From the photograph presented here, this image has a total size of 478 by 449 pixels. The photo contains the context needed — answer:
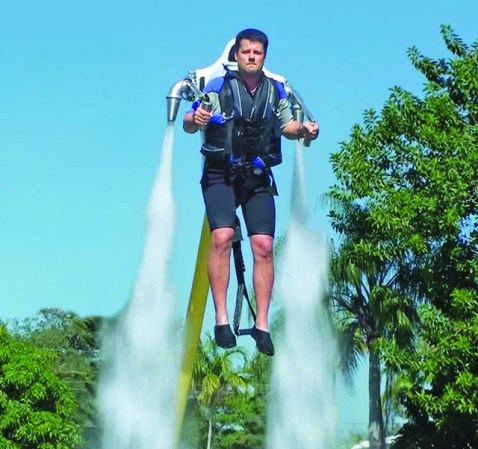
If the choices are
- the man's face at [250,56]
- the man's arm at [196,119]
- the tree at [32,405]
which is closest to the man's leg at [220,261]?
the man's arm at [196,119]

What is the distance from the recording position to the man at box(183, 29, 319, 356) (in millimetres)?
7746

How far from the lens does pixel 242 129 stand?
778 cm

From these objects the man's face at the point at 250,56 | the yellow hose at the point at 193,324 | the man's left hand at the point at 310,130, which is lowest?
the yellow hose at the point at 193,324

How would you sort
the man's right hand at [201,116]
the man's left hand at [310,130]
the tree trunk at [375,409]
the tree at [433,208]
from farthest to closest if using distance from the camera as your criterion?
the tree trunk at [375,409], the tree at [433,208], the man's left hand at [310,130], the man's right hand at [201,116]

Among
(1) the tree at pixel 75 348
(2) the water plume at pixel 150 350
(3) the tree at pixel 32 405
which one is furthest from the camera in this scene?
(1) the tree at pixel 75 348

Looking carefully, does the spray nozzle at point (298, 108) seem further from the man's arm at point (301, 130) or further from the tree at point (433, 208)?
the tree at point (433, 208)

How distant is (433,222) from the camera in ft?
64.3

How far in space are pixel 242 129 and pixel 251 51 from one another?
1.74 ft

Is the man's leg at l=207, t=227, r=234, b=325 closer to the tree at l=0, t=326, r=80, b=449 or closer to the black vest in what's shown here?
the black vest

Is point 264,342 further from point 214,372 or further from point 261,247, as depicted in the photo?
point 214,372

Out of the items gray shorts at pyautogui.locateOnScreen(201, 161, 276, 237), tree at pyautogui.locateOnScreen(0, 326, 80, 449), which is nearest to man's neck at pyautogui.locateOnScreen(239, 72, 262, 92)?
gray shorts at pyautogui.locateOnScreen(201, 161, 276, 237)

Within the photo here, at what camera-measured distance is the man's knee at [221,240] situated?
773 cm

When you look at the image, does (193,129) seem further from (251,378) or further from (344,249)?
(344,249)

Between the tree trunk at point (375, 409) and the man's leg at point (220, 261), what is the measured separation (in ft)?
58.9
